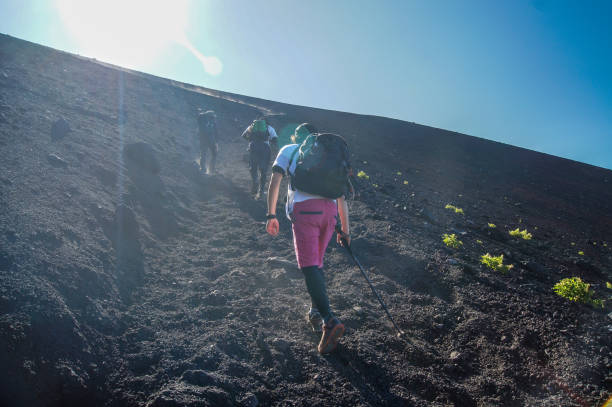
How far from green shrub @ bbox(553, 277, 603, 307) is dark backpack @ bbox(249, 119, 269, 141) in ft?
21.1

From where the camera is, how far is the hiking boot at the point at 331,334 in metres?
2.74

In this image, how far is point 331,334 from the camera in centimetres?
275

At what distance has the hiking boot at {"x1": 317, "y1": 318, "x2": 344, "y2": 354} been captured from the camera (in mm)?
2736

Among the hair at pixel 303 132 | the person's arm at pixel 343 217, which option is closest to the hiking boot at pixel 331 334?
the person's arm at pixel 343 217

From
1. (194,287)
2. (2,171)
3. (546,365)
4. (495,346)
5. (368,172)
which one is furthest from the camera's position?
(368,172)

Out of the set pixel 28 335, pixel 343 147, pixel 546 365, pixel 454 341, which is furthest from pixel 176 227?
pixel 546 365

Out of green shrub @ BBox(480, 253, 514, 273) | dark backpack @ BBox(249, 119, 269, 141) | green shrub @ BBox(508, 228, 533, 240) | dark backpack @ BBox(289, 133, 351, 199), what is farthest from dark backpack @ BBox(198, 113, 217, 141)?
green shrub @ BBox(508, 228, 533, 240)

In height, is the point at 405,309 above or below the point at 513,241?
below

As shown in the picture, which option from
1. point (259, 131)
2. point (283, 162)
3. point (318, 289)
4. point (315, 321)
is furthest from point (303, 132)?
point (259, 131)

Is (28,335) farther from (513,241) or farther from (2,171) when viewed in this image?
(513,241)

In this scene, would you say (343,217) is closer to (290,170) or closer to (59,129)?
(290,170)

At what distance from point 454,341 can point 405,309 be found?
2.13 feet

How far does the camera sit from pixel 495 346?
301 cm

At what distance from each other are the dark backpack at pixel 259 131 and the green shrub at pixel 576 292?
21.1 feet
